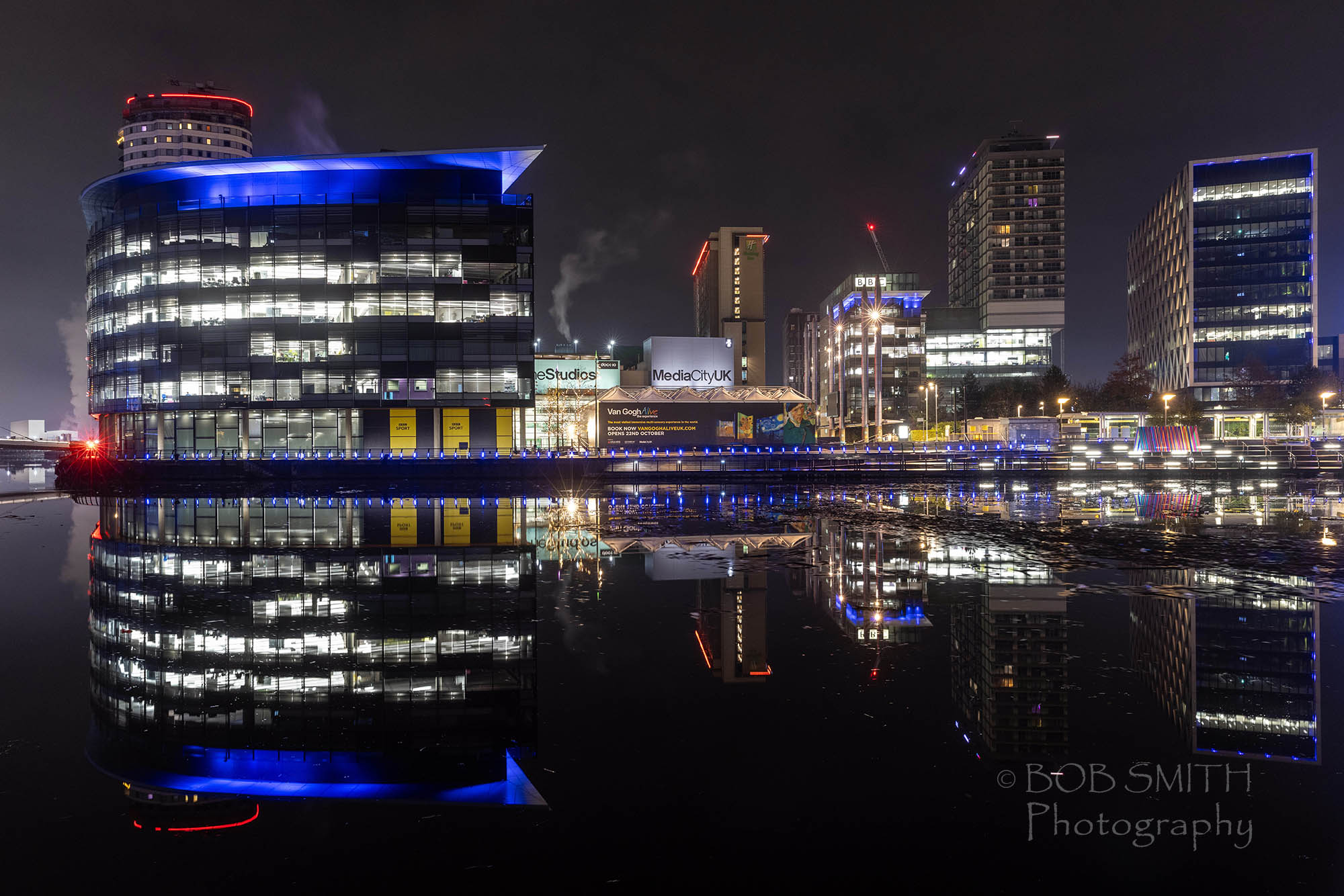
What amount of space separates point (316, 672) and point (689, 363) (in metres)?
81.9

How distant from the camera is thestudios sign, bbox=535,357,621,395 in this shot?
86250mm

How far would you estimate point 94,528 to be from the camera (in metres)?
24.4

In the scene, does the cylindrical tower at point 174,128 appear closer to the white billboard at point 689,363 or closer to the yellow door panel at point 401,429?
the white billboard at point 689,363

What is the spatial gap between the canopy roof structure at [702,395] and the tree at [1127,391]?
53.1 m

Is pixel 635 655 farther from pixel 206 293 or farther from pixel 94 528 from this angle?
pixel 206 293

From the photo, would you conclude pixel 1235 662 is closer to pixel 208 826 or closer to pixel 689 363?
pixel 208 826

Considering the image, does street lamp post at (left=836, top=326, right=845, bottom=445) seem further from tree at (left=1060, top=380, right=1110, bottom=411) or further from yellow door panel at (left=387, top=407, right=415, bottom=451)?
yellow door panel at (left=387, top=407, right=415, bottom=451)

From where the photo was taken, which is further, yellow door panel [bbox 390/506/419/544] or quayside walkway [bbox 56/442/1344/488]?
quayside walkway [bbox 56/442/1344/488]

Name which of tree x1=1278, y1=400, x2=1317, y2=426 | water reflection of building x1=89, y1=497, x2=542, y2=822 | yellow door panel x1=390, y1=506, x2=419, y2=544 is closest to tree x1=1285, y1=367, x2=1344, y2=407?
tree x1=1278, y1=400, x2=1317, y2=426

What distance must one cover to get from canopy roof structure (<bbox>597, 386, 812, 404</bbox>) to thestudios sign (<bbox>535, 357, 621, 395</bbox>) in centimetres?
639

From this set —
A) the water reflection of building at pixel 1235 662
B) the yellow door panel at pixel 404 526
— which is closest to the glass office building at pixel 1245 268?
the water reflection of building at pixel 1235 662

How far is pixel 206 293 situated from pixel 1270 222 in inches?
6155

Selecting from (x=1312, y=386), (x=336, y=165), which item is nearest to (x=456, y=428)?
(x=336, y=165)

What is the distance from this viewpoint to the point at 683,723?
23.3 feet
